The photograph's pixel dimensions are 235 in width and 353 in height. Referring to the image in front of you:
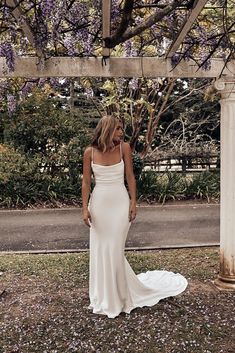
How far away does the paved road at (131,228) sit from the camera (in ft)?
23.5

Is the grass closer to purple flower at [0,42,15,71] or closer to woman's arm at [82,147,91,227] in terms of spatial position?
woman's arm at [82,147,91,227]

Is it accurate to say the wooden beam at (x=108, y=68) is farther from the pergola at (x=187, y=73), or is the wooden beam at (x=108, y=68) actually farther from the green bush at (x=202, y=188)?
the green bush at (x=202, y=188)

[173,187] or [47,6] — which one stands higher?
[47,6]

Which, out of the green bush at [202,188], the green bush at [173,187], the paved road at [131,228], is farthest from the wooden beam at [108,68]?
the green bush at [202,188]

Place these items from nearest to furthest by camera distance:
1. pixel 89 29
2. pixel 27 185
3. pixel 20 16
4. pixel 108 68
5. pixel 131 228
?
pixel 20 16
pixel 89 29
pixel 108 68
pixel 131 228
pixel 27 185

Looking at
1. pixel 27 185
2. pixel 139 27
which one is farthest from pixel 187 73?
pixel 27 185

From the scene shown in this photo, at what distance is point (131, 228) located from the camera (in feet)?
26.9

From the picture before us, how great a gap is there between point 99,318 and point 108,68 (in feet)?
7.47

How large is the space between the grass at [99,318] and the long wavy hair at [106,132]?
1.50 m

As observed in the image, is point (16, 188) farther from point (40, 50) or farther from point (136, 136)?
point (40, 50)

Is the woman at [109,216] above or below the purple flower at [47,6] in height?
below

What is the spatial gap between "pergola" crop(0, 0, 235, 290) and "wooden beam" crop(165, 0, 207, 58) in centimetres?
1

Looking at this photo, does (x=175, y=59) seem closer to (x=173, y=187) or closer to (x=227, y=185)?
(x=227, y=185)

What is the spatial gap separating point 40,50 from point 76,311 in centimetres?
233
